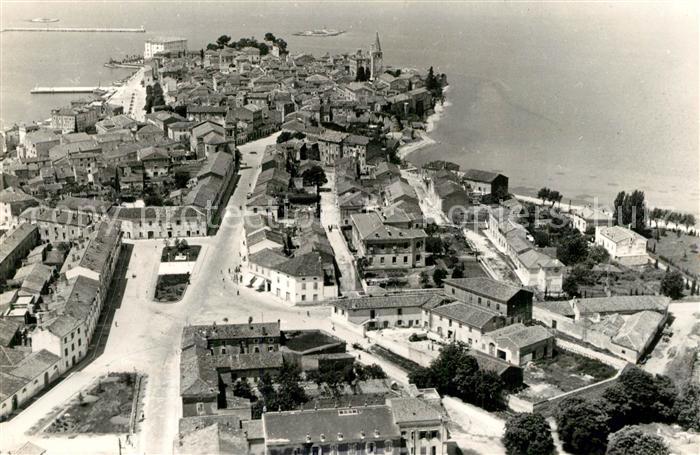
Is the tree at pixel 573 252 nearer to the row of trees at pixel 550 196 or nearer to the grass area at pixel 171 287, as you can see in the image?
the row of trees at pixel 550 196

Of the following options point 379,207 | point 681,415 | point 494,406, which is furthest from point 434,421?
point 379,207

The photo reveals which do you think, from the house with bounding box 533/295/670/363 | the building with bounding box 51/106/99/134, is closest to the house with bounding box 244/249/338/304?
the house with bounding box 533/295/670/363

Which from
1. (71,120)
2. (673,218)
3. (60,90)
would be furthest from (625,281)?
(60,90)

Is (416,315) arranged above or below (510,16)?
below

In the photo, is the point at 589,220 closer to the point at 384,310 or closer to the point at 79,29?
the point at 384,310

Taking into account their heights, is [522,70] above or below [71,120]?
above

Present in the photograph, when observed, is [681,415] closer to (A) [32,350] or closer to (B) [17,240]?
(A) [32,350]
